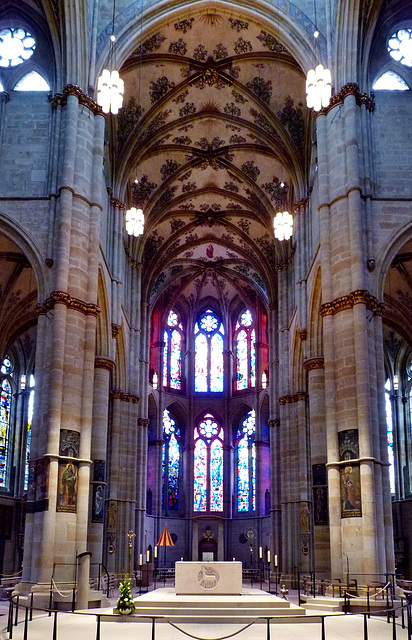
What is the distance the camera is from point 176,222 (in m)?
42.9

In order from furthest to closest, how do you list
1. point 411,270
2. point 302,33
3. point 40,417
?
point 411,270, point 302,33, point 40,417

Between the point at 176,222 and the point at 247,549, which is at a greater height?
the point at 176,222

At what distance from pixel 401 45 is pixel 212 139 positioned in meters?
12.1

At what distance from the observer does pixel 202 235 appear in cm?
4481

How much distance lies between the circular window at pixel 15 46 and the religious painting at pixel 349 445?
16837 mm

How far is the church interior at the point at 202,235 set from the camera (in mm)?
21609

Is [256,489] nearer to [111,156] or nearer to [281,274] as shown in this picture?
[281,274]

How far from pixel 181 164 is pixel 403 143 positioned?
617 inches

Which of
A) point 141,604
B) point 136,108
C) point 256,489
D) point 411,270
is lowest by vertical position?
point 141,604

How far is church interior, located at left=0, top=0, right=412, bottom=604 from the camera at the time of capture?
21609mm

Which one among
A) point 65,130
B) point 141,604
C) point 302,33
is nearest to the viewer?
point 141,604

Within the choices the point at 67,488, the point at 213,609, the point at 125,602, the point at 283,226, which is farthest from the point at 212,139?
the point at 125,602

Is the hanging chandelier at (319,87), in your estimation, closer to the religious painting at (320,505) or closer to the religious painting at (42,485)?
the religious painting at (42,485)

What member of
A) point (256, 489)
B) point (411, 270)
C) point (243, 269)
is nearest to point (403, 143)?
point (411, 270)
